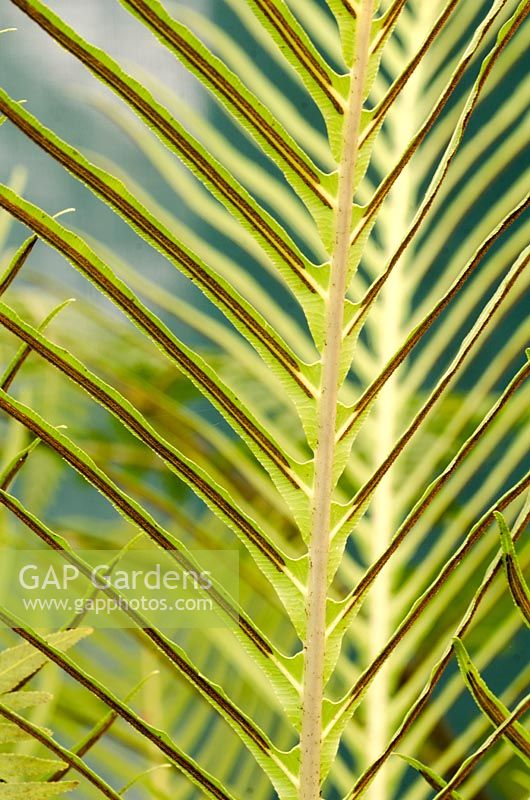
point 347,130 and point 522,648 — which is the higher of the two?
point 522,648

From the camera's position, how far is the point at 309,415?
0.77 ft

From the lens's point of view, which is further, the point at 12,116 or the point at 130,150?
the point at 130,150

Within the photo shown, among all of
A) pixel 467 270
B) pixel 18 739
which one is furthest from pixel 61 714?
pixel 467 270

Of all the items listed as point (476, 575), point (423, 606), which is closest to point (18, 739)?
point (423, 606)

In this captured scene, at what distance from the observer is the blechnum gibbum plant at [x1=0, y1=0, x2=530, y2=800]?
8.1 inches

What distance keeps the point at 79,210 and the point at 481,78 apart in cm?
120

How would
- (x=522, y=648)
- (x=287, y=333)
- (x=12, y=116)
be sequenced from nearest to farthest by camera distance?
(x=12, y=116) → (x=287, y=333) → (x=522, y=648)

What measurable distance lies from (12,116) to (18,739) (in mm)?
162

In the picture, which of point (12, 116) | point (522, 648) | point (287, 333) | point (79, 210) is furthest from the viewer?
point (79, 210)

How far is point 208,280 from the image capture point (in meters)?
0.22

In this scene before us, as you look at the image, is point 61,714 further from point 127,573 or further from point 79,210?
point 79,210

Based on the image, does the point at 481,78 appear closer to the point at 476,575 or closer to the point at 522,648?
the point at 476,575

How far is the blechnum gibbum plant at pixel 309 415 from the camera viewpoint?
0.67ft

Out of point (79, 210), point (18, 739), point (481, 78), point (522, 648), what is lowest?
point (18, 739)
